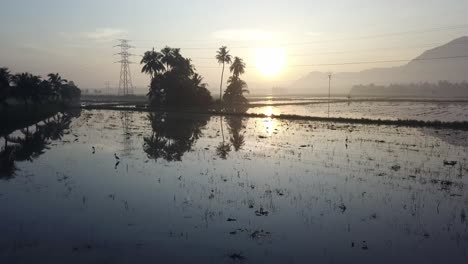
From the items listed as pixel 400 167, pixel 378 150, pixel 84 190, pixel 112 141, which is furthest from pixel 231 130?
pixel 84 190

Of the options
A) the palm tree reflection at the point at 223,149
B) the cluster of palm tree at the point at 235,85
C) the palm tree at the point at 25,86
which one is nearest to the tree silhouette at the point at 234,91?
the cluster of palm tree at the point at 235,85

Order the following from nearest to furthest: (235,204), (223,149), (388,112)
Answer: (235,204) → (223,149) → (388,112)

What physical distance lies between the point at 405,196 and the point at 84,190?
12.0 m

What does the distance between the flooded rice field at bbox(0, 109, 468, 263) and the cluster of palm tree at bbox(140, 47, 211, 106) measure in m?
40.2

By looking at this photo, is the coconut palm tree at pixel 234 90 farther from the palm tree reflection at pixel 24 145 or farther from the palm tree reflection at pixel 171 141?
the palm tree reflection at pixel 24 145

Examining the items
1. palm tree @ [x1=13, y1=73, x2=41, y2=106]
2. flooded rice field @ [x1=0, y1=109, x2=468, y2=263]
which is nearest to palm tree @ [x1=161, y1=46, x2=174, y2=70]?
palm tree @ [x1=13, y1=73, x2=41, y2=106]

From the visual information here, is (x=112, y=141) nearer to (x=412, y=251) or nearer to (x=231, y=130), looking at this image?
(x=231, y=130)

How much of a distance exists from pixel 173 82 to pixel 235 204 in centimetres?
5463

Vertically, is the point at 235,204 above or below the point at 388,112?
below

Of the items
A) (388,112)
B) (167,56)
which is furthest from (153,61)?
(388,112)

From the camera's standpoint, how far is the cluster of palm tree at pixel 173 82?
64688mm

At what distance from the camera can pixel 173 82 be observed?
65.1 m

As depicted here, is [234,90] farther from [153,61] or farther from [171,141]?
[171,141]

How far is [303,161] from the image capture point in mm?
20266
